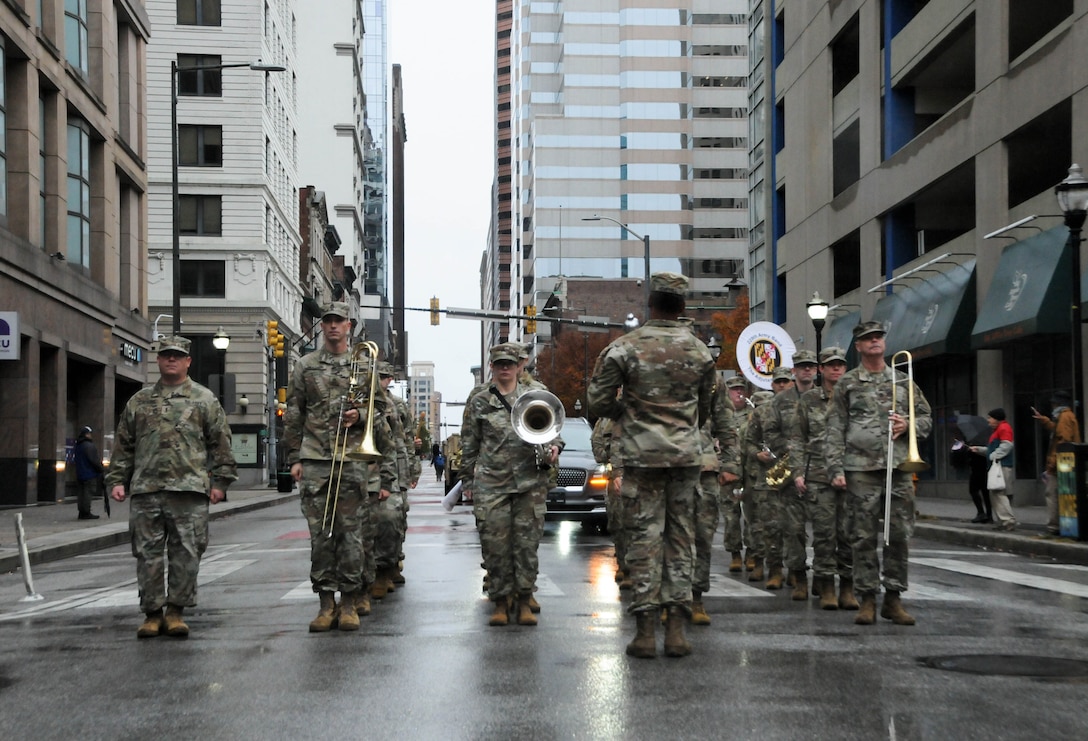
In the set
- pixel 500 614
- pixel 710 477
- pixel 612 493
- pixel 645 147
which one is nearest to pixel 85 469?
pixel 612 493

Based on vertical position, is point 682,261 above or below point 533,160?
below

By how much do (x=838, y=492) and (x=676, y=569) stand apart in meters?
2.99

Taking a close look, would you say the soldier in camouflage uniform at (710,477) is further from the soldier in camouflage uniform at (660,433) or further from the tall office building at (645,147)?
the tall office building at (645,147)

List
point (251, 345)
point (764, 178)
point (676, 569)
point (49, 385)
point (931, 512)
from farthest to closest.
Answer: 1. point (251, 345)
2. point (764, 178)
3. point (49, 385)
4. point (931, 512)
5. point (676, 569)

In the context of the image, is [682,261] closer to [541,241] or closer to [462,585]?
[541,241]

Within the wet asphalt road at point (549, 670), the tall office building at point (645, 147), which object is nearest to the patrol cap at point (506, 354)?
the wet asphalt road at point (549, 670)

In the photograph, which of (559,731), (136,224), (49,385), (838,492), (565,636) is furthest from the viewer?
(136,224)

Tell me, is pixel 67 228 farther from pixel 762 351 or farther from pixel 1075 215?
pixel 1075 215

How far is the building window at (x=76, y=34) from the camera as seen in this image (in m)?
34.7

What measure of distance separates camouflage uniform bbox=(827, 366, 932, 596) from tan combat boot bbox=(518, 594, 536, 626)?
7.75 feet

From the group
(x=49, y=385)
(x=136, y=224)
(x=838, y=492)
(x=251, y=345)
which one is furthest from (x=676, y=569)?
Result: (x=251, y=345)

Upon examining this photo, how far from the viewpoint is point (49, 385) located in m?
32.7

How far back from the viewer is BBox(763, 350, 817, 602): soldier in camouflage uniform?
1102 centimetres

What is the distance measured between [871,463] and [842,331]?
97.5 feet
